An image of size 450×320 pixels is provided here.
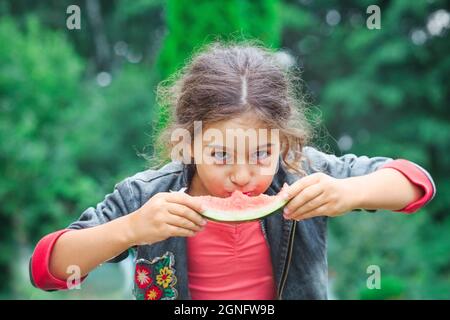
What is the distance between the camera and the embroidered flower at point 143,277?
2.70 meters

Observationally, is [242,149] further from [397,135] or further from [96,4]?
[96,4]

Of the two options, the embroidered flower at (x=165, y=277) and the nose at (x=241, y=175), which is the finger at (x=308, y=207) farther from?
the embroidered flower at (x=165, y=277)

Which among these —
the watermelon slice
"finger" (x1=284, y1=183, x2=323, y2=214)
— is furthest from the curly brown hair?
"finger" (x1=284, y1=183, x2=323, y2=214)

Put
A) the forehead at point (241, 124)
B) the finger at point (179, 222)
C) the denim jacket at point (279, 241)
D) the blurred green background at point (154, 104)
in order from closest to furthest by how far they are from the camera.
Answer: the finger at point (179, 222) < the forehead at point (241, 124) < the denim jacket at point (279, 241) < the blurred green background at point (154, 104)

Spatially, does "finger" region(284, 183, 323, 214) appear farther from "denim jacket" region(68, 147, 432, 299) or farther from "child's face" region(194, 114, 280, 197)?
"denim jacket" region(68, 147, 432, 299)

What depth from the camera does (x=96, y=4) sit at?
15.9 meters

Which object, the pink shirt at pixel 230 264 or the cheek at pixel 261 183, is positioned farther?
the pink shirt at pixel 230 264

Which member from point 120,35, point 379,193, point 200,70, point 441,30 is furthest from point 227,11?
point 120,35

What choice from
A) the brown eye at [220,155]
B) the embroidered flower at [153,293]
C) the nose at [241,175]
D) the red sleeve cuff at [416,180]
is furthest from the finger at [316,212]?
the embroidered flower at [153,293]

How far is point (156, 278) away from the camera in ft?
8.80

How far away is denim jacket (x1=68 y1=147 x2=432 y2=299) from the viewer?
2.64m

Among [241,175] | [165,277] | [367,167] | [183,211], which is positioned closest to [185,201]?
[183,211]

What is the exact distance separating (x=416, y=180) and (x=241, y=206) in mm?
732

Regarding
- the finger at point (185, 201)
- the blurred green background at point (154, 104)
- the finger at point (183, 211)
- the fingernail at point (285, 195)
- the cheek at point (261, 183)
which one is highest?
the blurred green background at point (154, 104)
